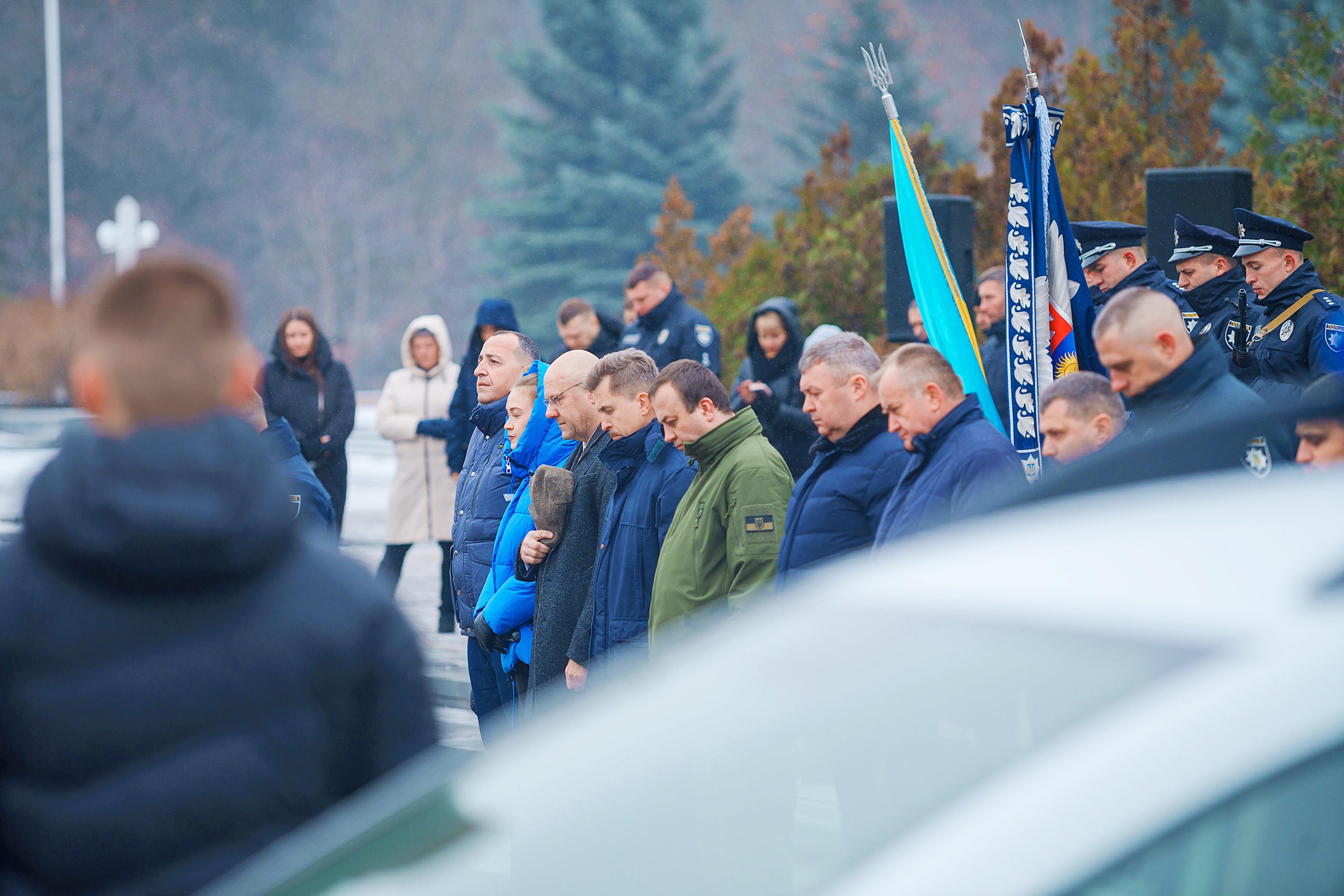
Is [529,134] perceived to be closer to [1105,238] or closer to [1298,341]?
[1105,238]

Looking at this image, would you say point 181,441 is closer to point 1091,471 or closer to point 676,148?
point 1091,471

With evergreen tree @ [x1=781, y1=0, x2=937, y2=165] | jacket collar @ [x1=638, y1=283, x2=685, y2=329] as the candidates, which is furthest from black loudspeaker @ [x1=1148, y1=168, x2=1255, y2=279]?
evergreen tree @ [x1=781, y1=0, x2=937, y2=165]

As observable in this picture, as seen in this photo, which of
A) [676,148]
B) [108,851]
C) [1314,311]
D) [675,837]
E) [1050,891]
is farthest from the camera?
[676,148]

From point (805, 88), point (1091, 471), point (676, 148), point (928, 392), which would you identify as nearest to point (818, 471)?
point (928, 392)

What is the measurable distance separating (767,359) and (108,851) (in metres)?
6.97

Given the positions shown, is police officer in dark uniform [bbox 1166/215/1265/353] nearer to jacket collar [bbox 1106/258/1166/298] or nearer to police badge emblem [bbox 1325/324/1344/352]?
jacket collar [bbox 1106/258/1166/298]

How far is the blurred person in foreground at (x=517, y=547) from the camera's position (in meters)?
5.45

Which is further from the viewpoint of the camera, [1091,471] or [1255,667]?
[1091,471]

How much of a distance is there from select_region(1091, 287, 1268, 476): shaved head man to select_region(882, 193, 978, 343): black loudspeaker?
491 cm

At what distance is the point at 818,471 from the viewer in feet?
15.9

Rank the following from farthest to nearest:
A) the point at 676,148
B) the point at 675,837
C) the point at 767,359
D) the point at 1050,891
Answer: the point at 676,148, the point at 767,359, the point at 675,837, the point at 1050,891

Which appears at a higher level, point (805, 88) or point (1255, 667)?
point (805, 88)

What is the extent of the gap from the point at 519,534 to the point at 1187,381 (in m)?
2.57

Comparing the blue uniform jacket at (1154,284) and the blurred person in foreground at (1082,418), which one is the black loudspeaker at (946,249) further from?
the blurred person in foreground at (1082,418)
